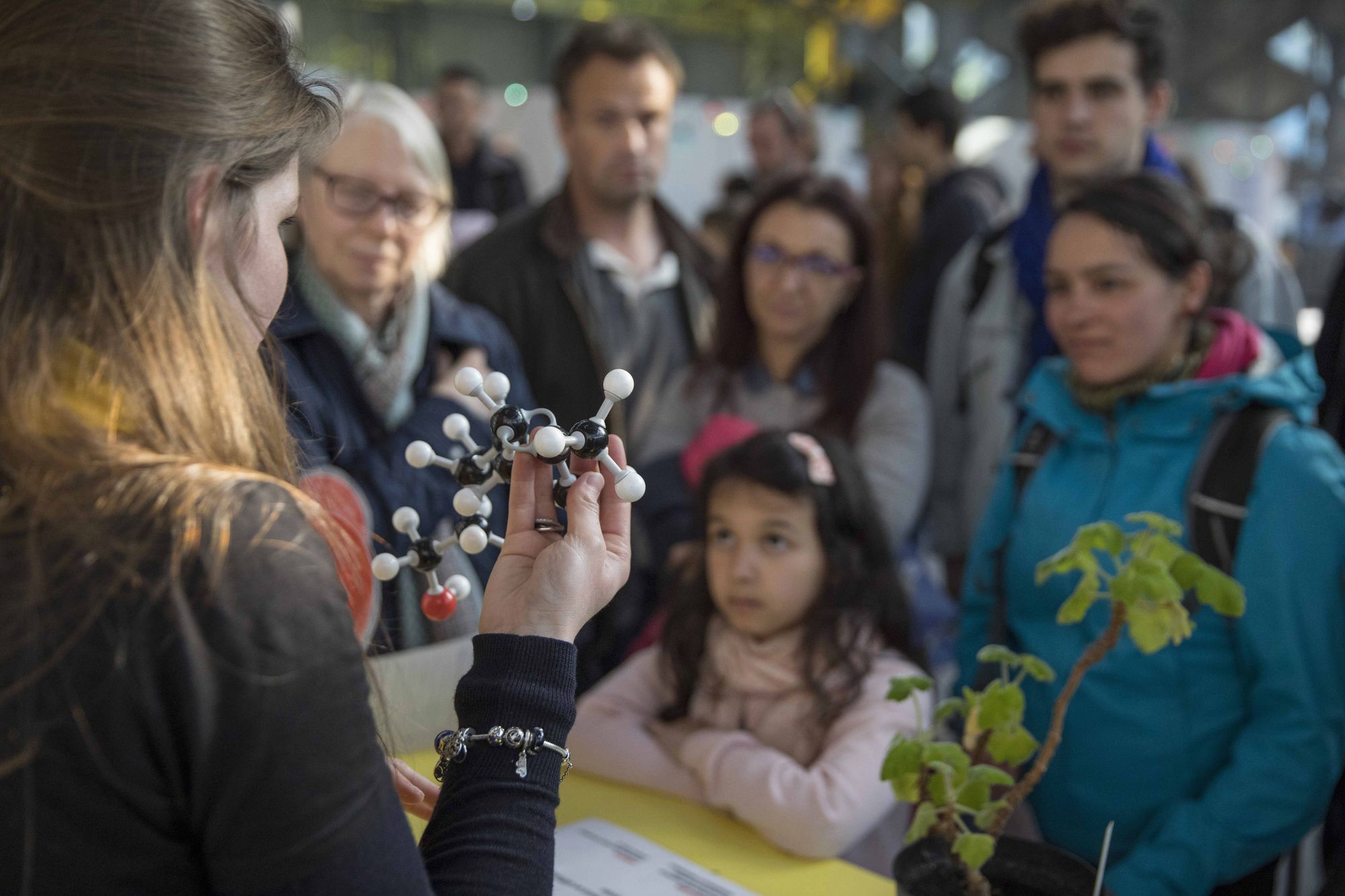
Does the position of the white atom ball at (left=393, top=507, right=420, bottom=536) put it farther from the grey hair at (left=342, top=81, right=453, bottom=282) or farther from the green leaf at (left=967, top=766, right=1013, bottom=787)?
the grey hair at (left=342, top=81, right=453, bottom=282)

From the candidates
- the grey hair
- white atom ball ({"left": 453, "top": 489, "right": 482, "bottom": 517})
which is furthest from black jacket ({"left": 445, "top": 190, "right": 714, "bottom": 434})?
white atom ball ({"left": 453, "top": 489, "right": 482, "bottom": 517})

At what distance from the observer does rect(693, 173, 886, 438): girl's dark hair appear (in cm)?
255

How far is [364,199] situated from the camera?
2.12 meters

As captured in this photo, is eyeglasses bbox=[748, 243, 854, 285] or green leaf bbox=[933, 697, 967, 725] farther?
eyeglasses bbox=[748, 243, 854, 285]

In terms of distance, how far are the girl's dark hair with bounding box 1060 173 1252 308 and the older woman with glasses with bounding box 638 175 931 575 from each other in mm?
621

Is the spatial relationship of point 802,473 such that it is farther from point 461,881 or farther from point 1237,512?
point 461,881

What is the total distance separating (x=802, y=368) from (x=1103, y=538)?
1.48 m

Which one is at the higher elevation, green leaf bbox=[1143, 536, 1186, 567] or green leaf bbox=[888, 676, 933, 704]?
green leaf bbox=[1143, 536, 1186, 567]

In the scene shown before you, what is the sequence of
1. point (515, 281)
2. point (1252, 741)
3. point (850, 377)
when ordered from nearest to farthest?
point (1252, 741) → point (850, 377) → point (515, 281)

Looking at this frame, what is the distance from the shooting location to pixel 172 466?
2.30 ft

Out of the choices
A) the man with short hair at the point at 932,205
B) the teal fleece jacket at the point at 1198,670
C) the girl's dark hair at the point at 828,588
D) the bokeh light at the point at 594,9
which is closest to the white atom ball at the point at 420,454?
the girl's dark hair at the point at 828,588

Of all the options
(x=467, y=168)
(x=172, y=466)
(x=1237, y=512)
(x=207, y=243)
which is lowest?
(x=1237, y=512)

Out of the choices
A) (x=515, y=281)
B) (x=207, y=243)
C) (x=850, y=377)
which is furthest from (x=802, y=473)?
(x=207, y=243)

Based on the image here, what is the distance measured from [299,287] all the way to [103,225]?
1.41m
